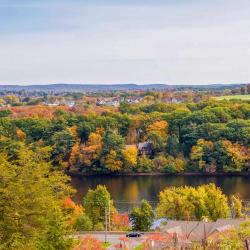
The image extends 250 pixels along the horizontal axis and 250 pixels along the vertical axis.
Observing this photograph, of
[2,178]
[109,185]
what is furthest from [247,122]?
[2,178]

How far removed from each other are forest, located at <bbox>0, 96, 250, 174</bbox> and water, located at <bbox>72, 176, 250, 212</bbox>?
1.57 meters

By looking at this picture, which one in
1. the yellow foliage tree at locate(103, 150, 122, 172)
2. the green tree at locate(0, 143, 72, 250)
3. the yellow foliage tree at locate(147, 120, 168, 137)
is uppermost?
the green tree at locate(0, 143, 72, 250)

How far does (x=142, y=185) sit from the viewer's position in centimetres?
3197

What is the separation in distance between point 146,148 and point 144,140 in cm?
177

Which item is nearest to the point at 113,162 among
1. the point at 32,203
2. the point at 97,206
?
the point at 97,206

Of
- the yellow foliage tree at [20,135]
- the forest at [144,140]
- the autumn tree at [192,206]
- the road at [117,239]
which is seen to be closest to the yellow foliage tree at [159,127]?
the forest at [144,140]

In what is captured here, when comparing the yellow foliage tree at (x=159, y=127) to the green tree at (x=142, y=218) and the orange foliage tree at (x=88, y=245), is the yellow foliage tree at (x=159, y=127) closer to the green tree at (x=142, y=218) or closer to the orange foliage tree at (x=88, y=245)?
the green tree at (x=142, y=218)

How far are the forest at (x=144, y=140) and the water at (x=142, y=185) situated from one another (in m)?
1.57

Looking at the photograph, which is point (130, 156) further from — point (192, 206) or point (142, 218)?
point (142, 218)

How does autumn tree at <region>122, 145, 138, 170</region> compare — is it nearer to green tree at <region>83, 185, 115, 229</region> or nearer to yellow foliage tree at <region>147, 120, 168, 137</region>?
yellow foliage tree at <region>147, 120, 168, 137</region>

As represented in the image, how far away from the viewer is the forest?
118ft

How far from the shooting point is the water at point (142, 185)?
2744cm

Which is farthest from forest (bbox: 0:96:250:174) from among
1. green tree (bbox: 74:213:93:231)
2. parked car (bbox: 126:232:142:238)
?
parked car (bbox: 126:232:142:238)

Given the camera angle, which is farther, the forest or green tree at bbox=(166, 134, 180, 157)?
green tree at bbox=(166, 134, 180, 157)
